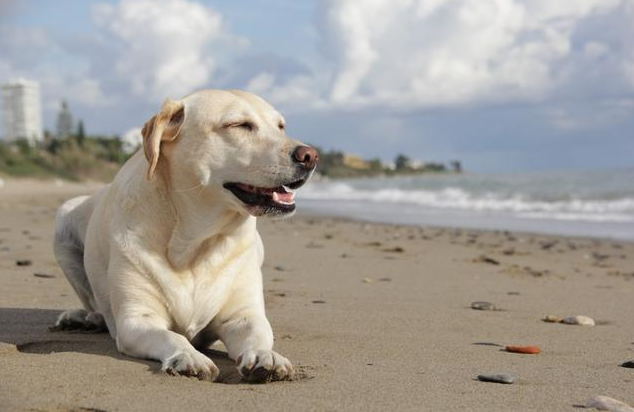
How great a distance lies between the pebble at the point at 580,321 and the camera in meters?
5.21

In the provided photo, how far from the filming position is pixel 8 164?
144 feet

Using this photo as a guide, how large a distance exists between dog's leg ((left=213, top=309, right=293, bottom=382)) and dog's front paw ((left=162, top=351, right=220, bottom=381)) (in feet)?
0.43

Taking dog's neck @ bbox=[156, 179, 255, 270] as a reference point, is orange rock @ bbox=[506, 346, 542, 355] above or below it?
below

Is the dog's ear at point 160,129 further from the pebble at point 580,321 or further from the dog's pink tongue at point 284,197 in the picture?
the pebble at point 580,321

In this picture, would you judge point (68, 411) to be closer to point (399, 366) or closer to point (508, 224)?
point (399, 366)

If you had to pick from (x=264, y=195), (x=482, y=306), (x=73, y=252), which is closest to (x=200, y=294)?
(x=264, y=195)

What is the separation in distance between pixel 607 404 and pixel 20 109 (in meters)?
111

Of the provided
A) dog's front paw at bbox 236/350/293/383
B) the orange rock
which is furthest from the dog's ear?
the orange rock

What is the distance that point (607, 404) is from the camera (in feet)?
9.54

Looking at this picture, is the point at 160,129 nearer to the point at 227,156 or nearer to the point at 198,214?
the point at 227,156

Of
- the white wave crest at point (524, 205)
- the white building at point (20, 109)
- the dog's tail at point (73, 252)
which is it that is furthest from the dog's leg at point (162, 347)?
the white building at point (20, 109)

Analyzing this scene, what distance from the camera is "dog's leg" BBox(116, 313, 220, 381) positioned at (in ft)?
10.9

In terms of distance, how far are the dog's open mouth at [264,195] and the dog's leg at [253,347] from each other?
609mm

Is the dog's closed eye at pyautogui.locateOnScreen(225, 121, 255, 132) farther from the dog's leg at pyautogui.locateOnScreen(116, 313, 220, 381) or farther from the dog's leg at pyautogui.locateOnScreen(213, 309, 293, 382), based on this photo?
the dog's leg at pyautogui.locateOnScreen(116, 313, 220, 381)
